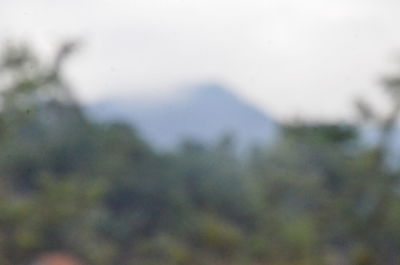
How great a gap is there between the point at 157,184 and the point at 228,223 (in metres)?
0.68

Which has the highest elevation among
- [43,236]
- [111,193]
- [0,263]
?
[111,193]

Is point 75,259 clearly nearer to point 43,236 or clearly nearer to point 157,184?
point 43,236

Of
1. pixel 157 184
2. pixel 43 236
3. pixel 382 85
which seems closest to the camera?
pixel 382 85

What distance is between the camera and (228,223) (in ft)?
25.4

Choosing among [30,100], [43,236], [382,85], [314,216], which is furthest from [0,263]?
[382,85]

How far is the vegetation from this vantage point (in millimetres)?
7277

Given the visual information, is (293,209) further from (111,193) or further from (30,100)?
(30,100)

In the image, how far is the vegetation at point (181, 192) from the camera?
7277 millimetres

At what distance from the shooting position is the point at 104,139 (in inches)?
315

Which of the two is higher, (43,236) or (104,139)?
(104,139)

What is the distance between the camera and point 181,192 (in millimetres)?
8047

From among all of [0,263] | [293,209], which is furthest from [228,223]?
[0,263]

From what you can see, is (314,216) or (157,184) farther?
(157,184)

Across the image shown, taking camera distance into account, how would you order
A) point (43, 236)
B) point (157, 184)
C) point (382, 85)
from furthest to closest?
point (157, 184) < point (43, 236) < point (382, 85)
